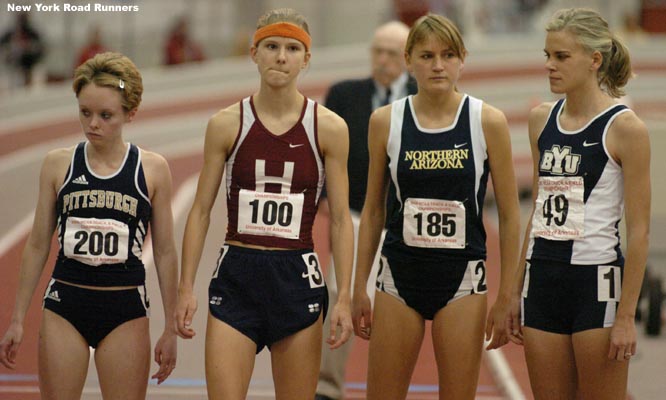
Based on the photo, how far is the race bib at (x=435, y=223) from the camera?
14.3 feet

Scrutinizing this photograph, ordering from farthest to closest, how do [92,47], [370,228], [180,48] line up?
[180,48] < [92,47] < [370,228]

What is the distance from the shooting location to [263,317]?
4.29 m

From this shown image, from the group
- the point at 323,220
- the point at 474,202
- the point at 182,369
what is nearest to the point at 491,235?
the point at 323,220

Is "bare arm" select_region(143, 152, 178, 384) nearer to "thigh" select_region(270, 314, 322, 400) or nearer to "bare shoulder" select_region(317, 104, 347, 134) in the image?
"thigh" select_region(270, 314, 322, 400)

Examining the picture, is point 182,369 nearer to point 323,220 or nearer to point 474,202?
point 474,202

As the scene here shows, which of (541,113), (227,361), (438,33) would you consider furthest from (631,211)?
(227,361)

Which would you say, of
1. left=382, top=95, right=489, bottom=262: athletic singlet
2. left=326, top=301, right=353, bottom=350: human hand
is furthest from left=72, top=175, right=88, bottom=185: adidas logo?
left=382, top=95, right=489, bottom=262: athletic singlet

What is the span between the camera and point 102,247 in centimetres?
425

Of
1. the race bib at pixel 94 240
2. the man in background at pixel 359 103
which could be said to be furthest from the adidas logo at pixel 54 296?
the man in background at pixel 359 103

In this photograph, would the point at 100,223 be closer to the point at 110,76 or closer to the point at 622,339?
the point at 110,76

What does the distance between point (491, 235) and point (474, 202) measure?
8.73m

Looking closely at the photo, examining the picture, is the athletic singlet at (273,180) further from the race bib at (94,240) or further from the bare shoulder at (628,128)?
the bare shoulder at (628,128)

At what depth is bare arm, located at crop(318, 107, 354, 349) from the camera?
4.30m

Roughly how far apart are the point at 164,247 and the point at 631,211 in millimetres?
1805
